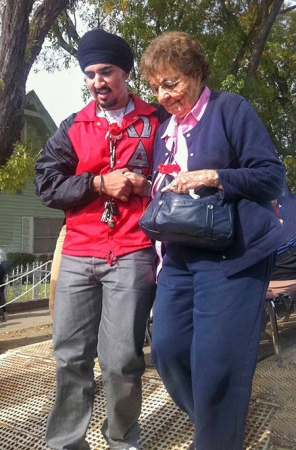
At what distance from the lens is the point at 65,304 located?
107 inches

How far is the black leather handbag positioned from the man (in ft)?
1.24

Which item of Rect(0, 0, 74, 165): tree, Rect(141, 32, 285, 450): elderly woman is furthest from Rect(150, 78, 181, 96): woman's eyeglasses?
Rect(0, 0, 74, 165): tree

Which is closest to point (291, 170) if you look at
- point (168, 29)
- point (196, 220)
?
point (168, 29)

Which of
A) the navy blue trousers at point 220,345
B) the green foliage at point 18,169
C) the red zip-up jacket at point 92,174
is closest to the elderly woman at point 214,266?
the navy blue trousers at point 220,345

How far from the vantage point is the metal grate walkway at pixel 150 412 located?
3.18 metres

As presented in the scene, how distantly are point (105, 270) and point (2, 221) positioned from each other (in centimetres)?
1919

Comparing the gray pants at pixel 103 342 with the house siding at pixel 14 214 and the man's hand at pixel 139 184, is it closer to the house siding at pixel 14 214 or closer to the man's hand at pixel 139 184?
the man's hand at pixel 139 184

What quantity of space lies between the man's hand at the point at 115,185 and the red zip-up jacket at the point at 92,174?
0.04 metres

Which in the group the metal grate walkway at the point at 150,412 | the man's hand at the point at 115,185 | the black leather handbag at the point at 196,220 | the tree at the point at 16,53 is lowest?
the metal grate walkway at the point at 150,412

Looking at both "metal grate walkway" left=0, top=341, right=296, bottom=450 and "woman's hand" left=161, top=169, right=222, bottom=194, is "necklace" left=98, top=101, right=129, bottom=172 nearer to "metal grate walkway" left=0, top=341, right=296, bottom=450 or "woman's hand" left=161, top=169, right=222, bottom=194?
"woman's hand" left=161, top=169, right=222, bottom=194

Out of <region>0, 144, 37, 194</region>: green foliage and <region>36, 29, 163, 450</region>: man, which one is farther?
<region>0, 144, 37, 194</region>: green foliage

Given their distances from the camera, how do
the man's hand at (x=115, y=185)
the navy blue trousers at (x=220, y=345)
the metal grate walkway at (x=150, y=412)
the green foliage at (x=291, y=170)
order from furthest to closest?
1. the green foliage at (x=291, y=170)
2. the metal grate walkway at (x=150, y=412)
3. the man's hand at (x=115, y=185)
4. the navy blue trousers at (x=220, y=345)

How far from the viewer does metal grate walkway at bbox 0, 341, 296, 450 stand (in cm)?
318

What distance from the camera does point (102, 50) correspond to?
271 cm
